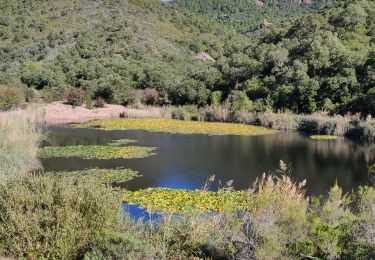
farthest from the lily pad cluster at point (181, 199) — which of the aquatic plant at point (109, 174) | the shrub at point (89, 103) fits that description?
the shrub at point (89, 103)

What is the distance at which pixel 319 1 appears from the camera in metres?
157

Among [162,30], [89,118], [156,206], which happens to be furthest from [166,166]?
[162,30]

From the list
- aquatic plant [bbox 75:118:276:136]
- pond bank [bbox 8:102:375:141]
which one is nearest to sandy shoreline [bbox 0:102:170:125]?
pond bank [bbox 8:102:375:141]

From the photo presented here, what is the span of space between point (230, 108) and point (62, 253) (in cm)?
3794

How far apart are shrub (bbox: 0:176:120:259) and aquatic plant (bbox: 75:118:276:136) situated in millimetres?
26104

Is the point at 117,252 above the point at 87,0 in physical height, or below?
below

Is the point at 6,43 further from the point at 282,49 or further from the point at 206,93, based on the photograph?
the point at 282,49

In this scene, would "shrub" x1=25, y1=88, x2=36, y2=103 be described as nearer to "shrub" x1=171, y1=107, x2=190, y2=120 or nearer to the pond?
"shrub" x1=171, y1=107, x2=190, y2=120

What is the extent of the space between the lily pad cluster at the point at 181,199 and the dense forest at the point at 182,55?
26.1 m

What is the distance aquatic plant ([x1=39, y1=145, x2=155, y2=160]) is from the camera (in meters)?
24.4

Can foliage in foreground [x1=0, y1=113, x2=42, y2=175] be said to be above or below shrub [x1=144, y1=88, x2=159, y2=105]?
below

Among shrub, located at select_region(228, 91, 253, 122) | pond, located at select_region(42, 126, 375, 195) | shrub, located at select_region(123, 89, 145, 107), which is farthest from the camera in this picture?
shrub, located at select_region(123, 89, 145, 107)

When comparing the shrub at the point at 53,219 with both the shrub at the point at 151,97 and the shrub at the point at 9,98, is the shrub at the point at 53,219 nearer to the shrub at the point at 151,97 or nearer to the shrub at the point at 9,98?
the shrub at the point at 9,98

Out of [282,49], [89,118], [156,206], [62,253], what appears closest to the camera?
[62,253]
